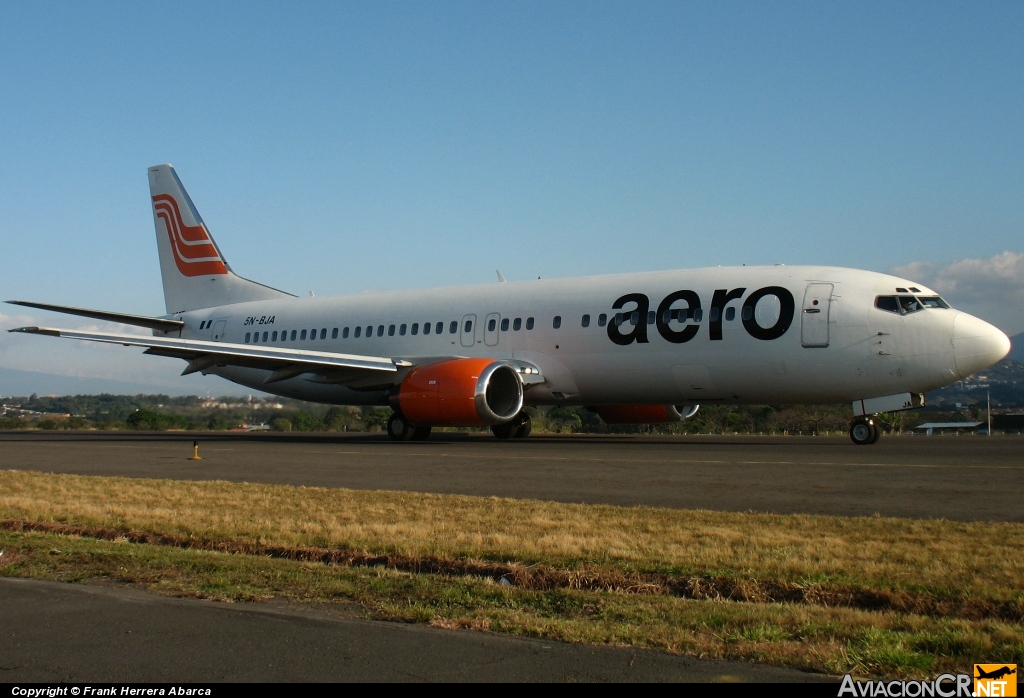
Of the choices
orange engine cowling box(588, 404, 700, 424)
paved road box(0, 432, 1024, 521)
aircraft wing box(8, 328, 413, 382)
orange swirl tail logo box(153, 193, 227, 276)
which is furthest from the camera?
orange swirl tail logo box(153, 193, 227, 276)

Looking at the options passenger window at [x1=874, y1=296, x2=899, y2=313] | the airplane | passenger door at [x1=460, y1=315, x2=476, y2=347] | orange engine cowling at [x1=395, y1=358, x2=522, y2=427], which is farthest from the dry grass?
passenger door at [x1=460, y1=315, x2=476, y2=347]

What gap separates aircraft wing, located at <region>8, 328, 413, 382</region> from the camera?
2397cm

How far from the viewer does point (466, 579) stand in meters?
6.42

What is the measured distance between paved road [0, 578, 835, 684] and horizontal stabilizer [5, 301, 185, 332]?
843 inches

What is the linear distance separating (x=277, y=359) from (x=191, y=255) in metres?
12.3

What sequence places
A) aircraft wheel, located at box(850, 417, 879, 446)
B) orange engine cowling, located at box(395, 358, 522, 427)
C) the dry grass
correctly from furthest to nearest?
orange engine cowling, located at box(395, 358, 522, 427) → aircraft wheel, located at box(850, 417, 879, 446) → the dry grass

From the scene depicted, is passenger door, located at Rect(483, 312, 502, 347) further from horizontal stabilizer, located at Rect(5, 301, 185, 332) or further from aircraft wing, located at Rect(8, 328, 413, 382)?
horizontal stabilizer, located at Rect(5, 301, 185, 332)

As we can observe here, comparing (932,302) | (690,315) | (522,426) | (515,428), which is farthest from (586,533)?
(522,426)

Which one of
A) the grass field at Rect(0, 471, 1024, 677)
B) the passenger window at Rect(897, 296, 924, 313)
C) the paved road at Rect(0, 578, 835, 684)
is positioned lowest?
the paved road at Rect(0, 578, 835, 684)

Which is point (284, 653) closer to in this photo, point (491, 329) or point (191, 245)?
point (491, 329)

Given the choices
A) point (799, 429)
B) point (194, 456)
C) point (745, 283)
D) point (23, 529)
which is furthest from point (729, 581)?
point (799, 429)

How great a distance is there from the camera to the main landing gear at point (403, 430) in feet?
81.1

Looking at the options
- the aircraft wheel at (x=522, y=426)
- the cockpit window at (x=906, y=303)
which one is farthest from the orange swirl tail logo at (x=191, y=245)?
the cockpit window at (x=906, y=303)

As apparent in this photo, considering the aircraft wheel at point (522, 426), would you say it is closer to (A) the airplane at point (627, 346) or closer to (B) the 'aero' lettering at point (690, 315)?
(A) the airplane at point (627, 346)
